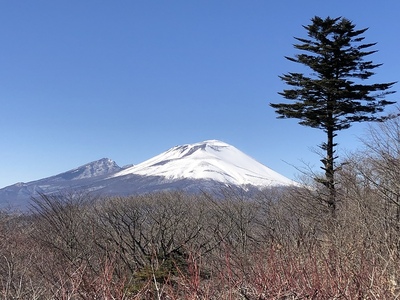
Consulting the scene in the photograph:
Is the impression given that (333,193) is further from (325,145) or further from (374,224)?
(374,224)

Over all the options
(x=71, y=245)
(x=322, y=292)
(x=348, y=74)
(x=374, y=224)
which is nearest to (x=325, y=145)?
(x=348, y=74)

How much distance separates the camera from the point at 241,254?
1549cm

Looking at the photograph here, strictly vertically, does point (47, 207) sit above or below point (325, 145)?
below

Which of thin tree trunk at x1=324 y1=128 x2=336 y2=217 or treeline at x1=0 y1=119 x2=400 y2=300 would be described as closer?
treeline at x1=0 y1=119 x2=400 y2=300

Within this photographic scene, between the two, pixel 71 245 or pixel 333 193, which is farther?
pixel 71 245

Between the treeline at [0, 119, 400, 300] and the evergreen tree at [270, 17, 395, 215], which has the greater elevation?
the evergreen tree at [270, 17, 395, 215]

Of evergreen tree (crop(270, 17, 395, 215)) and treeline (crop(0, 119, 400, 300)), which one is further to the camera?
evergreen tree (crop(270, 17, 395, 215))

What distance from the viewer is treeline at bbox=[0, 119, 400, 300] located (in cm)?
427

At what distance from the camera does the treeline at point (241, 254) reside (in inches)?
168

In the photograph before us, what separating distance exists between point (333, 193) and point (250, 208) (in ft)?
68.7

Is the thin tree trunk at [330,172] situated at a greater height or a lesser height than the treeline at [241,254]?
greater

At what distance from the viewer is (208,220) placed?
129ft

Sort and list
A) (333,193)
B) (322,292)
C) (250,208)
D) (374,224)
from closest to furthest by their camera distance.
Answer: (322,292)
(374,224)
(333,193)
(250,208)

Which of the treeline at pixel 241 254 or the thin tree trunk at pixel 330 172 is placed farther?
the thin tree trunk at pixel 330 172
